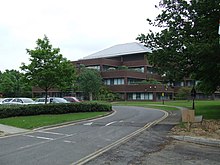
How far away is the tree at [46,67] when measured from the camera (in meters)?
27.2

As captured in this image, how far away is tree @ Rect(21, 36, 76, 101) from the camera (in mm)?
27203

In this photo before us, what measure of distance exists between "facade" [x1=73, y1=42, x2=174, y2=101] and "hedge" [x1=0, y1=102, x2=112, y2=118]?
117 feet

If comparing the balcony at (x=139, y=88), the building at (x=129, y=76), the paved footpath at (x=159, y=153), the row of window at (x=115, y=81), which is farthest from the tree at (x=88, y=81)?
the paved footpath at (x=159, y=153)

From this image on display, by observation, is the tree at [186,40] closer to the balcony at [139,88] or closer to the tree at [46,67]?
the tree at [46,67]

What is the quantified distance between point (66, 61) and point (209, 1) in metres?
14.0

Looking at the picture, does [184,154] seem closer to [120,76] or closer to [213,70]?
[213,70]

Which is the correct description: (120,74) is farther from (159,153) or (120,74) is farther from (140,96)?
(159,153)

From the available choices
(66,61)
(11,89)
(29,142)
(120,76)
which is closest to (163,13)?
(66,61)

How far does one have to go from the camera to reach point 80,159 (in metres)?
8.94

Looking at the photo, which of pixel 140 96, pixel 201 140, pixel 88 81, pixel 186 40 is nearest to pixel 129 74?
pixel 140 96

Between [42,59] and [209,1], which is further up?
[209,1]

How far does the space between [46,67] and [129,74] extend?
145 feet

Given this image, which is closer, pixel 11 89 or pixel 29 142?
pixel 29 142

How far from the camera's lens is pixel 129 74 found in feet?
231
